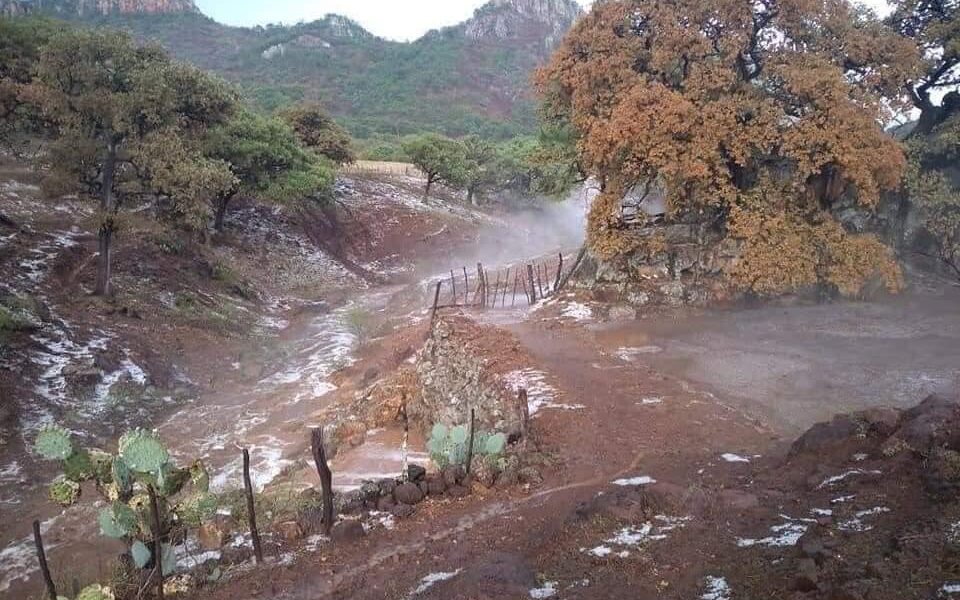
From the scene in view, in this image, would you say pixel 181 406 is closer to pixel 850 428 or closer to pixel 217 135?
pixel 850 428

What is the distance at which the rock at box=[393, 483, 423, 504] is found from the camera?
31.5ft

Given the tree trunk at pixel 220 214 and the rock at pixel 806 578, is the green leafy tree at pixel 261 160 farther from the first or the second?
the rock at pixel 806 578

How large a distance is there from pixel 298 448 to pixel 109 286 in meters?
11.2

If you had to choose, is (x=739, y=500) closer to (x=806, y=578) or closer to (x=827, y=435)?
(x=827, y=435)

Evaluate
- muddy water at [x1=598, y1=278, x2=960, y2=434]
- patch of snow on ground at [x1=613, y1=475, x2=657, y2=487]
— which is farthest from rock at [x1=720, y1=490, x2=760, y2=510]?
muddy water at [x1=598, y1=278, x2=960, y2=434]

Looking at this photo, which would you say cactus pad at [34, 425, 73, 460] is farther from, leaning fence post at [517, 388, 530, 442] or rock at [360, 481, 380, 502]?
leaning fence post at [517, 388, 530, 442]

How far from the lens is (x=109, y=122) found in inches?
785

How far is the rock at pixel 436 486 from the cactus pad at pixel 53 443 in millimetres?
4702

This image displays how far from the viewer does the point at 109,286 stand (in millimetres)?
21984

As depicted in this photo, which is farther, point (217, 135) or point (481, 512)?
point (217, 135)

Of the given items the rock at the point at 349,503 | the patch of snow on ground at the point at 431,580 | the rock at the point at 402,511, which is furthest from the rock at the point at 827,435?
the rock at the point at 349,503

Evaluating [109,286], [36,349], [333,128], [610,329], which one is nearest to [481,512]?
[610,329]

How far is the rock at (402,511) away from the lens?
362 inches

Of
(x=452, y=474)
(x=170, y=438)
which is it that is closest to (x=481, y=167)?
(x=170, y=438)
